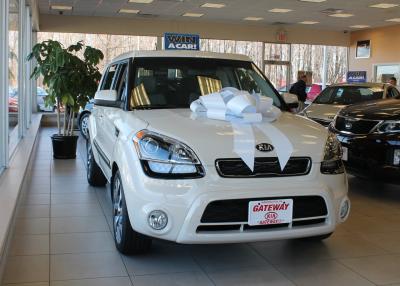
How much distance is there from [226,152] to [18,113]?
6030 millimetres

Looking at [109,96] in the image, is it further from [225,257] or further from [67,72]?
[67,72]

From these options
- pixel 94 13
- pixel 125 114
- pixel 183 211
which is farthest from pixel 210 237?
pixel 94 13

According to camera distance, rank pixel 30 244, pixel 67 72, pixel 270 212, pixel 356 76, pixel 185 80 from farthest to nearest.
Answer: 1. pixel 356 76
2. pixel 67 72
3. pixel 185 80
4. pixel 30 244
5. pixel 270 212

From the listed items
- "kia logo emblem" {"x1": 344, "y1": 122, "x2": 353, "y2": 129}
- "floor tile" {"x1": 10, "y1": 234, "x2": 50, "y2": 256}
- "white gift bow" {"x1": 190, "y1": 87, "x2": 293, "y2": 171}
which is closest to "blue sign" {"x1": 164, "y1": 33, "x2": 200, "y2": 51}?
"kia logo emblem" {"x1": 344, "y1": 122, "x2": 353, "y2": 129}

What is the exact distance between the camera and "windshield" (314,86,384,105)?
8773mm

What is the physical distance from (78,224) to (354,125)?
2.93 metres

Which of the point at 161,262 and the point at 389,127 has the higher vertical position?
the point at 389,127

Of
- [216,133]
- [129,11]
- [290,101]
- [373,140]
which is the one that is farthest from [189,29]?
[216,133]

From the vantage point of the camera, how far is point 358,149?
16.3 ft

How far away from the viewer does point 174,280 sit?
2.96 metres

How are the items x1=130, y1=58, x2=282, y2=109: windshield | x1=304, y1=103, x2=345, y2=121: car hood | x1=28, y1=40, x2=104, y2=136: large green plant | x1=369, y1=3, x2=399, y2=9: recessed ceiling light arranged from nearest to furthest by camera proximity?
1. x1=130, y1=58, x2=282, y2=109: windshield
2. x1=28, y1=40, x2=104, y2=136: large green plant
3. x1=304, y1=103, x2=345, y2=121: car hood
4. x1=369, y1=3, x2=399, y2=9: recessed ceiling light

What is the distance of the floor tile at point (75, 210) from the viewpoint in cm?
441

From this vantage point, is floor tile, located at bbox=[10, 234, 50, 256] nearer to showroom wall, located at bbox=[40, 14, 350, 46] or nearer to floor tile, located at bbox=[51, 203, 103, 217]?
floor tile, located at bbox=[51, 203, 103, 217]

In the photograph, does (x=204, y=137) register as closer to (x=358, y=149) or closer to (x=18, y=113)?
(x=358, y=149)
